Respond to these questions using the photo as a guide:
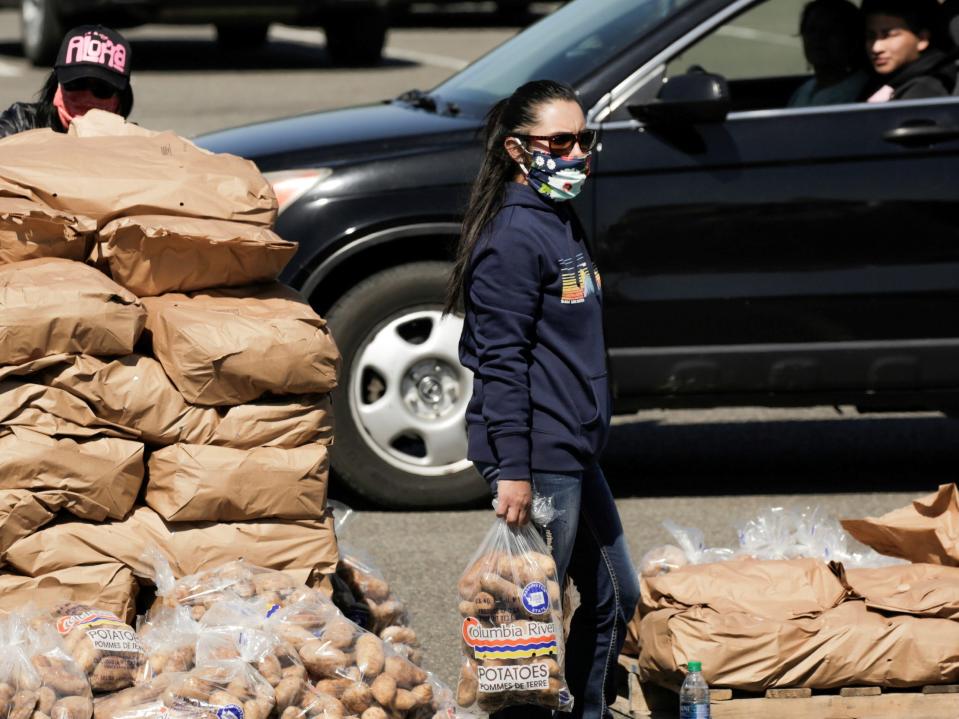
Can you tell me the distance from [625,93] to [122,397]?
2.86 metres

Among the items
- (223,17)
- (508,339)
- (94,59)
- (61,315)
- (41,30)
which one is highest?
(94,59)

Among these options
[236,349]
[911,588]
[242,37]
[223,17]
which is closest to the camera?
[236,349]

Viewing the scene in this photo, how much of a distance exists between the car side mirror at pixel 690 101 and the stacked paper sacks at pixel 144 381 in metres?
2.12

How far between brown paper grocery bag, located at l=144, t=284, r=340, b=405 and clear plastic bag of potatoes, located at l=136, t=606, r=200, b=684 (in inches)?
22.9

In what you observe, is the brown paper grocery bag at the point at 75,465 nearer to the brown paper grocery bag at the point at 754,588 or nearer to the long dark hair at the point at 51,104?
the long dark hair at the point at 51,104

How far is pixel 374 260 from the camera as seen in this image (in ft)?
22.0

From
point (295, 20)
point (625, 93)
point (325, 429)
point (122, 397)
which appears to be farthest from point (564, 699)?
point (295, 20)

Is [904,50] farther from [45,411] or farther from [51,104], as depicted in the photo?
[45,411]

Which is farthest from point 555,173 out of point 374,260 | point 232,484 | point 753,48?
point 753,48

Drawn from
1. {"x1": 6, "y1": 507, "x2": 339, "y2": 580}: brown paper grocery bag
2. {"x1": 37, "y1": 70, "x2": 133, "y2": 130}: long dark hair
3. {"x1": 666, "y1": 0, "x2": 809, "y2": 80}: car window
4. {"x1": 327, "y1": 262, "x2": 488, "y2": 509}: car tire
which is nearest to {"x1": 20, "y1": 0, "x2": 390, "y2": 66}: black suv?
{"x1": 666, "y1": 0, "x2": 809, "y2": 80}: car window

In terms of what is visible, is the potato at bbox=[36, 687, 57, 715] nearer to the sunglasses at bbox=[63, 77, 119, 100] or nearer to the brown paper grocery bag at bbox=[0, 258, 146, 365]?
the brown paper grocery bag at bbox=[0, 258, 146, 365]

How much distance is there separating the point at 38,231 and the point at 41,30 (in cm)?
1473

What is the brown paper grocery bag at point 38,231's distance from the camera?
14.8 feet

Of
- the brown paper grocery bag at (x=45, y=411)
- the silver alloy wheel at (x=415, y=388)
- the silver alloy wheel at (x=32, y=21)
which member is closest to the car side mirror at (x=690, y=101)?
the silver alloy wheel at (x=415, y=388)
